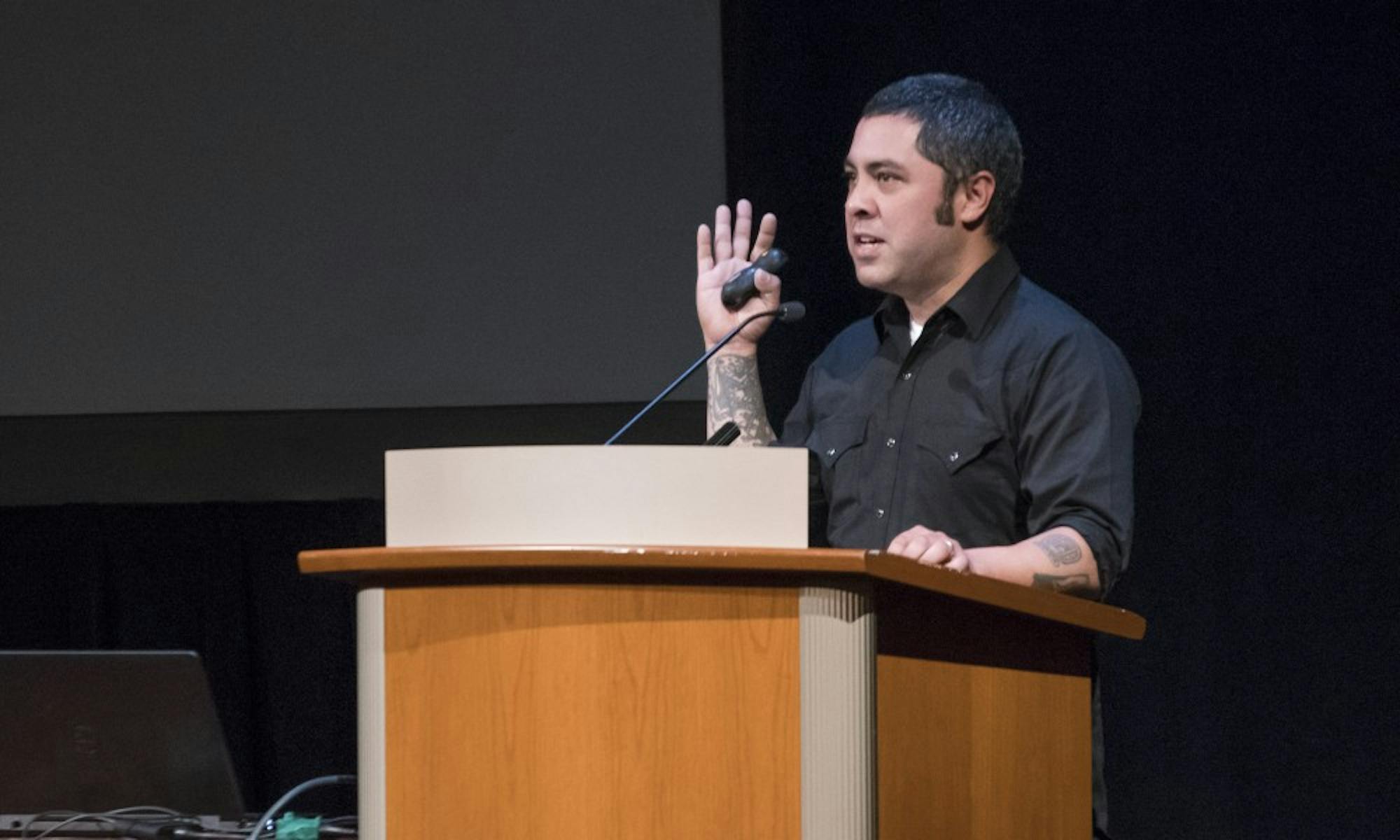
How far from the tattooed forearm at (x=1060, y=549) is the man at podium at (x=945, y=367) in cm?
10

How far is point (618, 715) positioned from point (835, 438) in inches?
44.6

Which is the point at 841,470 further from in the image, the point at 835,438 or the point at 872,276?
the point at 872,276

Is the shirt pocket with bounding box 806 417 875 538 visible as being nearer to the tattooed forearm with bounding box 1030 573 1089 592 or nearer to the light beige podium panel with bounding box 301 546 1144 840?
the tattooed forearm with bounding box 1030 573 1089 592

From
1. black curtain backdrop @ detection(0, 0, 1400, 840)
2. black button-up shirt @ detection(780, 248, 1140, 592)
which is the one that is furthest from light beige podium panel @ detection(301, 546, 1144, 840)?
black curtain backdrop @ detection(0, 0, 1400, 840)

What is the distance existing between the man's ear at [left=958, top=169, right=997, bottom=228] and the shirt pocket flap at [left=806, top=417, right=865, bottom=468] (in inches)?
12.0

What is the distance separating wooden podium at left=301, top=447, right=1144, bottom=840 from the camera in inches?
48.3

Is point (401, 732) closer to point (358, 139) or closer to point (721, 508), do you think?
point (721, 508)

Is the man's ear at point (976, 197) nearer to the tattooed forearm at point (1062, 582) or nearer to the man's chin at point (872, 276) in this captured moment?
the man's chin at point (872, 276)

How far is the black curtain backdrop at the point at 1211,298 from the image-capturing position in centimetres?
338

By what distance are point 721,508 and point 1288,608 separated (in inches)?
96.3

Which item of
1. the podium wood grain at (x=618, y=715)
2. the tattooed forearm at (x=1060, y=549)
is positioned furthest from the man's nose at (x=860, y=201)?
the podium wood grain at (x=618, y=715)

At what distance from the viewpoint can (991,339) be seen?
2.21m

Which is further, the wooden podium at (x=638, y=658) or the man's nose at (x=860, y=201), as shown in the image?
the man's nose at (x=860, y=201)

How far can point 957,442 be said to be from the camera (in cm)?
218
